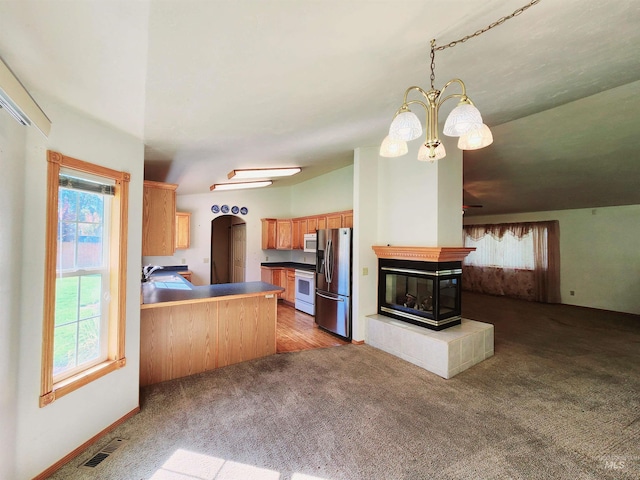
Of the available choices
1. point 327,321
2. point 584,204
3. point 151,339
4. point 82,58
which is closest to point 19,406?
point 151,339

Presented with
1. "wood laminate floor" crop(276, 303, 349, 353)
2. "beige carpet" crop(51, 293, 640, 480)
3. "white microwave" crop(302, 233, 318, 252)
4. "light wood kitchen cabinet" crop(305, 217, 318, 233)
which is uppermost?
"light wood kitchen cabinet" crop(305, 217, 318, 233)

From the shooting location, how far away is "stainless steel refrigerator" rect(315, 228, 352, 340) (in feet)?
13.0

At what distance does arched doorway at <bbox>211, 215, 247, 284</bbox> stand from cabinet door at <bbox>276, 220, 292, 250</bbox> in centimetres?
151

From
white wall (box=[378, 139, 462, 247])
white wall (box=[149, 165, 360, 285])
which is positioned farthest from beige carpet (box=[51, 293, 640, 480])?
white wall (box=[149, 165, 360, 285])

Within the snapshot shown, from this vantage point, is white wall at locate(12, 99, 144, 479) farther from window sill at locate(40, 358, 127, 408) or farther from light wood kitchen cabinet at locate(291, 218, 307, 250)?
light wood kitchen cabinet at locate(291, 218, 307, 250)

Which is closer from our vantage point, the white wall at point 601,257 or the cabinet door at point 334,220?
the cabinet door at point 334,220

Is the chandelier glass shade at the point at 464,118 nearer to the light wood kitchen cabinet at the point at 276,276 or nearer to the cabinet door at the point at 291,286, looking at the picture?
the cabinet door at the point at 291,286

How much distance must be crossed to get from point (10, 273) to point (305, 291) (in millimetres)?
4291

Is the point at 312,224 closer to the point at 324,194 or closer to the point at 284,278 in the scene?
the point at 324,194

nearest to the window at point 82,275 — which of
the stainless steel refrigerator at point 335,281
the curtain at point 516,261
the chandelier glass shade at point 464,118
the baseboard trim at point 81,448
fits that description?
the baseboard trim at point 81,448

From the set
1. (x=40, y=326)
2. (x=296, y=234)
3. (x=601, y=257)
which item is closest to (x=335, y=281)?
(x=296, y=234)

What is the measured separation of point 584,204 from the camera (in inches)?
230

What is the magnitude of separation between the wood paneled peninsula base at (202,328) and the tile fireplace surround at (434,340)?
59.6 inches

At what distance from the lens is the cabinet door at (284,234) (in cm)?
653
